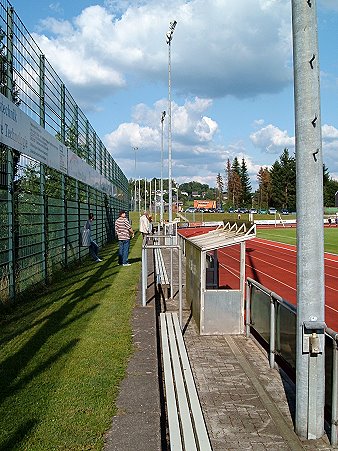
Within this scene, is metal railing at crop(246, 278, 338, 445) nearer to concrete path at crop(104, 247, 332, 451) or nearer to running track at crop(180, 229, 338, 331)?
concrete path at crop(104, 247, 332, 451)

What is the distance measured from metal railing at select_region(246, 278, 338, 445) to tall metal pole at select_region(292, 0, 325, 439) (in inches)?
3.7

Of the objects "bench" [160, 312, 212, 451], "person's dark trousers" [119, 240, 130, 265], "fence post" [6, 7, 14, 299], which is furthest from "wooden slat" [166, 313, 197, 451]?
"person's dark trousers" [119, 240, 130, 265]

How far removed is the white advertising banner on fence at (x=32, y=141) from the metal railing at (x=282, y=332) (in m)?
4.81

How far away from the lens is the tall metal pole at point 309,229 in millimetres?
4582

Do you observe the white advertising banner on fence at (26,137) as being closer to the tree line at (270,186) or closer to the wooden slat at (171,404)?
the wooden slat at (171,404)

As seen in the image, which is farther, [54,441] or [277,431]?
[277,431]

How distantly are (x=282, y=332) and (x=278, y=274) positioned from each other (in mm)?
12218

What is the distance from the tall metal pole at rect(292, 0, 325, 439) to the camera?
4582 millimetres

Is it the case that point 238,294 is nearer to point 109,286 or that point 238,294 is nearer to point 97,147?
point 109,286

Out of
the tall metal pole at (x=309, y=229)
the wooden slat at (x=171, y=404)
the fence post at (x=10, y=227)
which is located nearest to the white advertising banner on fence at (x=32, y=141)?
the fence post at (x=10, y=227)

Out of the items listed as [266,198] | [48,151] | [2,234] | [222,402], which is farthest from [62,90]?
[266,198]

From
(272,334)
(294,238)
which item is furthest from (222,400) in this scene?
(294,238)

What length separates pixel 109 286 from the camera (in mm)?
13406

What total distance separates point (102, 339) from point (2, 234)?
341 centimetres
